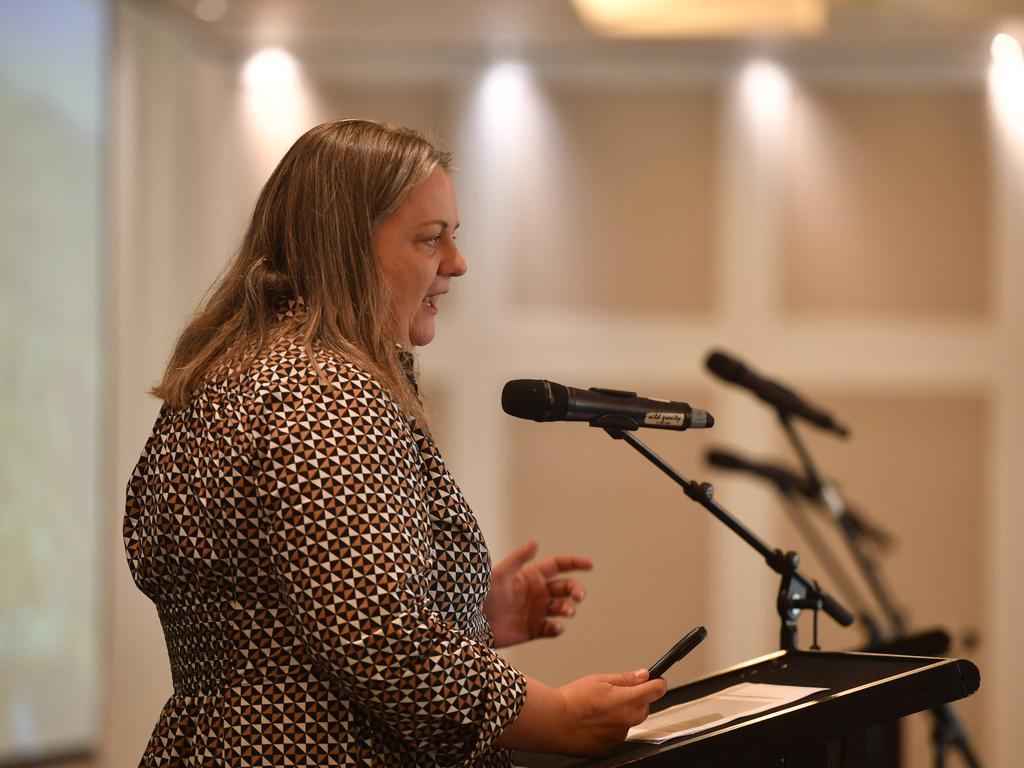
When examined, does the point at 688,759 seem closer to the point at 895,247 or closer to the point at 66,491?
the point at 66,491

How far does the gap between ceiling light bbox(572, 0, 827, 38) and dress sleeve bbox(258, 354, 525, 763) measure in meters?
3.82

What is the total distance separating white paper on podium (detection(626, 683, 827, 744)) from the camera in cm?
145

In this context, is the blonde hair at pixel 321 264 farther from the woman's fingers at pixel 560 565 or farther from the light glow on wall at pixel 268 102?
the light glow on wall at pixel 268 102

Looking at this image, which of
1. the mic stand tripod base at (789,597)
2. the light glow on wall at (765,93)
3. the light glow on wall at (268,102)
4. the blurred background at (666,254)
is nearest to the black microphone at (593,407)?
the mic stand tripod base at (789,597)

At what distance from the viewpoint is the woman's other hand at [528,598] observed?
196 centimetres

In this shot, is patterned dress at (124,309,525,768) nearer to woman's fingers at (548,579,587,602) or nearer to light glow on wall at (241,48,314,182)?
woman's fingers at (548,579,587,602)

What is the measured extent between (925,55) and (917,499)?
72.3 inches

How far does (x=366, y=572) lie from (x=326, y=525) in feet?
0.21

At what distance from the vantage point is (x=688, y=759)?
1350 mm

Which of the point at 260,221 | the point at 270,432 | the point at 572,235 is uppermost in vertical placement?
the point at 572,235

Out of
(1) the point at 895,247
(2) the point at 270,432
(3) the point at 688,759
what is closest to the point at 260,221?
(2) the point at 270,432

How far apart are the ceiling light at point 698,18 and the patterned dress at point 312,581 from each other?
3.78 m

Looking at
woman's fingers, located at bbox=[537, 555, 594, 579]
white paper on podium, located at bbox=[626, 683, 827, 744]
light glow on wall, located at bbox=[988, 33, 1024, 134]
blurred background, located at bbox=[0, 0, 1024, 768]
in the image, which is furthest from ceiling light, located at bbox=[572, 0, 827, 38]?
white paper on podium, located at bbox=[626, 683, 827, 744]

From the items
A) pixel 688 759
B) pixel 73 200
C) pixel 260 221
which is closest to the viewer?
pixel 688 759
